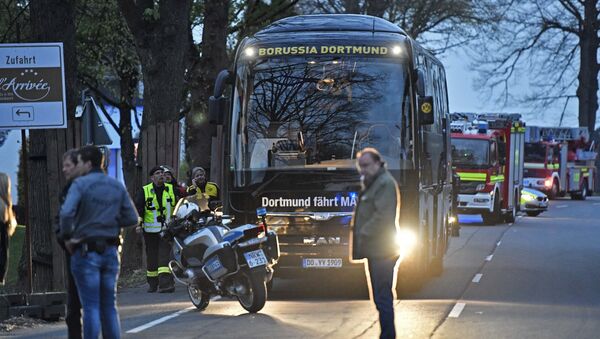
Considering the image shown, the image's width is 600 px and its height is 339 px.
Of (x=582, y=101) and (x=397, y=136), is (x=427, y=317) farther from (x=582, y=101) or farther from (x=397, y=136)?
(x=582, y=101)

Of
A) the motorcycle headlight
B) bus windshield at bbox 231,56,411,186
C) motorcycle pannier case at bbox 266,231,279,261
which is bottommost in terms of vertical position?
the motorcycle headlight

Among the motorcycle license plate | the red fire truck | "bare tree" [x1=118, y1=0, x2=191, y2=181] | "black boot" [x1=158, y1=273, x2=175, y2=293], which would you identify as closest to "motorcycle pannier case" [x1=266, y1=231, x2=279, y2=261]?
the motorcycle license plate

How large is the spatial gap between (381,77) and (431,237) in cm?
327

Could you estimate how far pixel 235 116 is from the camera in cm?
1708

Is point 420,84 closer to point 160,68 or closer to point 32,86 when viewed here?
point 32,86

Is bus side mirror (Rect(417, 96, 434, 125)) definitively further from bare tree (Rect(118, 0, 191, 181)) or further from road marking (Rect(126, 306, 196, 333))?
bare tree (Rect(118, 0, 191, 181))

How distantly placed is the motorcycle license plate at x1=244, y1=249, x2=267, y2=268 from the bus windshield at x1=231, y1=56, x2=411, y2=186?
2.33m

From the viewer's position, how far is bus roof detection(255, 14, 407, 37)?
17.6 m

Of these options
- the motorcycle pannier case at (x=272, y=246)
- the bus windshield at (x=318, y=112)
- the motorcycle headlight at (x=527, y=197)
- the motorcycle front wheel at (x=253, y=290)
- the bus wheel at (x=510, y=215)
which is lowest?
the bus wheel at (x=510, y=215)

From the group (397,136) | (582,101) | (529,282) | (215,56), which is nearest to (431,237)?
(529,282)

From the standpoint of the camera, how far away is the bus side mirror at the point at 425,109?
1688 centimetres

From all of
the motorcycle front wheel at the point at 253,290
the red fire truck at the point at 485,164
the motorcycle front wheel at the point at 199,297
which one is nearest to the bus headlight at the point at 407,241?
the motorcycle front wheel at the point at 253,290

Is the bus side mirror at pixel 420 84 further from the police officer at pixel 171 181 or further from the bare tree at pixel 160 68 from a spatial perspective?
the bare tree at pixel 160 68

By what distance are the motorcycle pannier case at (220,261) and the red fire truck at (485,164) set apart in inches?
794
